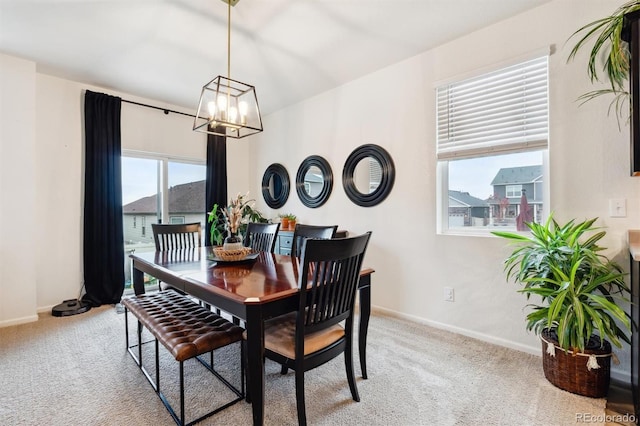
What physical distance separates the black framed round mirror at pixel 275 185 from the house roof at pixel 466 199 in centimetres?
233

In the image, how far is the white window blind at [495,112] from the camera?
7.53 ft

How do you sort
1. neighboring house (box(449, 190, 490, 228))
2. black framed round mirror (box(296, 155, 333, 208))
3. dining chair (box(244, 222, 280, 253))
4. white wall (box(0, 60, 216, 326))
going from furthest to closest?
black framed round mirror (box(296, 155, 333, 208)) → white wall (box(0, 60, 216, 326)) → dining chair (box(244, 222, 280, 253)) → neighboring house (box(449, 190, 490, 228))

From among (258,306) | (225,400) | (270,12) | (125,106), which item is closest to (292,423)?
(225,400)

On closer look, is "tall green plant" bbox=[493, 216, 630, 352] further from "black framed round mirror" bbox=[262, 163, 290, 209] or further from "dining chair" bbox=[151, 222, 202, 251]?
"black framed round mirror" bbox=[262, 163, 290, 209]

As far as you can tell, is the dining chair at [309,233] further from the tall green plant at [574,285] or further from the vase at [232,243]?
the tall green plant at [574,285]

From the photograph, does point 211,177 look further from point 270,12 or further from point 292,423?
point 292,423

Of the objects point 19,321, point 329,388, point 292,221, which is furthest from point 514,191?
point 19,321

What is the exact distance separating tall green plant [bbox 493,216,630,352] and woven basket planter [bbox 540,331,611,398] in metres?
0.07

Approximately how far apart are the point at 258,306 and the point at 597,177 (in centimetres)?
237

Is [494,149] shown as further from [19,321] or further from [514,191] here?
[19,321]

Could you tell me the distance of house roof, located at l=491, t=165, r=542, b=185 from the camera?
239 cm

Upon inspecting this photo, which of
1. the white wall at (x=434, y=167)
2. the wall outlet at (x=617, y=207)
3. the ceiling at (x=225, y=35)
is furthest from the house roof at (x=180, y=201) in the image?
the wall outlet at (x=617, y=207)

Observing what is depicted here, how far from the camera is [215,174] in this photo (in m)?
4.58

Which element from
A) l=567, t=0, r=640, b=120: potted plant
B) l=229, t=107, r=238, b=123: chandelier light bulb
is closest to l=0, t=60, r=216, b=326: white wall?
l=229, t=107, r=238, b=123: chandelier light bulb
